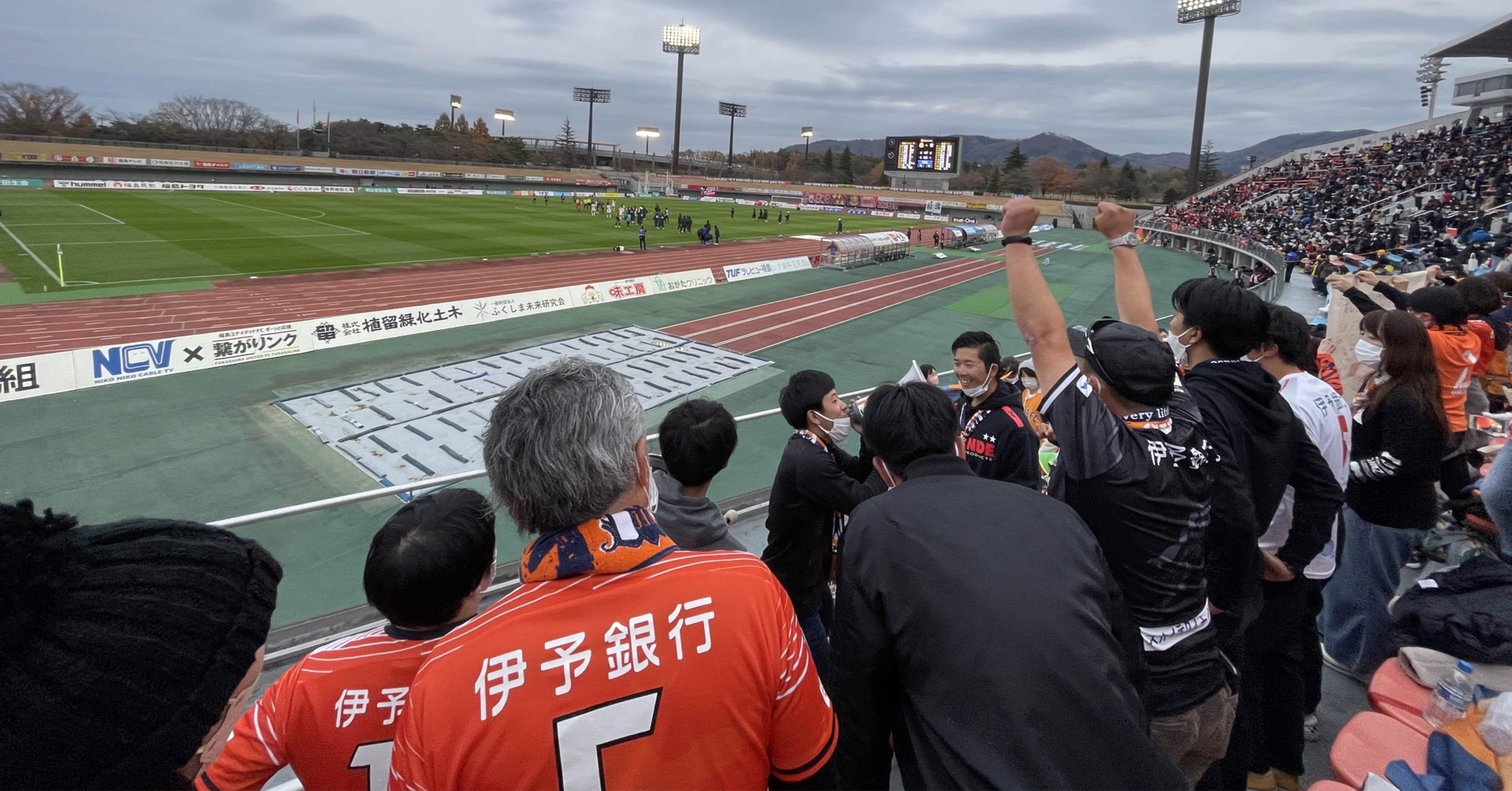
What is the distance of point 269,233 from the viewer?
32.4 metres

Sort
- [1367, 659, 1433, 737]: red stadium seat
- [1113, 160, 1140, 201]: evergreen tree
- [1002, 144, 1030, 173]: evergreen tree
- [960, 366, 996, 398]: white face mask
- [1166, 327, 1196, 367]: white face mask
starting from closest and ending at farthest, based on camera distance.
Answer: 1. [1367, 659, 1433, 737]: red stadium seat
2. [960, 366, 996, 398]: white face mask
3. [1166, 327, 1196, 367]: white face mask
4. [1113, 160, 1140, 201]: evergreen tree
5. [1002, 144, 1030, 173]: evergreen tree

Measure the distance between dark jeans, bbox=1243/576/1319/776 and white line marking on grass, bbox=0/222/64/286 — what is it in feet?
96.0

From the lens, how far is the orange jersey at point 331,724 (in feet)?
5.80

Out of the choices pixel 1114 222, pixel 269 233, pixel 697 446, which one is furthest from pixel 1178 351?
pixel 269 233

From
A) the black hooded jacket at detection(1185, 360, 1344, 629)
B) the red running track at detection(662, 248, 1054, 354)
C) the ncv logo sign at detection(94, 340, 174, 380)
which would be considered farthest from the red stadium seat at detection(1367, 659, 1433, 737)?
the ncv logo sign at detection(94, 340, 174, 380)

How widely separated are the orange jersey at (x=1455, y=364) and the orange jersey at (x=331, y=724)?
6.52m

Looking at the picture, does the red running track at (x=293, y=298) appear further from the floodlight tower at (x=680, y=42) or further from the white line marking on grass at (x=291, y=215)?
the floodlight tower at (x=680, y=42)

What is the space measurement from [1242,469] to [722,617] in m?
2.36

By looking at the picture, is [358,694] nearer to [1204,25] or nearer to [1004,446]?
[1004,446]

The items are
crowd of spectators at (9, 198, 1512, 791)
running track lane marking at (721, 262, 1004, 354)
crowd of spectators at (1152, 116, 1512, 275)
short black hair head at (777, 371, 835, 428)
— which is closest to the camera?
crowd of spectators at (9, 198, 1512, 791)

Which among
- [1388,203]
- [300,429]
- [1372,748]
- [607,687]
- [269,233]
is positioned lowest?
[300,429]

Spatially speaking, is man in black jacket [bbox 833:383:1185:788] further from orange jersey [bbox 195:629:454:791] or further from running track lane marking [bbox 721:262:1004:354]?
running track lane marking [bbox 721:262:1004:354]

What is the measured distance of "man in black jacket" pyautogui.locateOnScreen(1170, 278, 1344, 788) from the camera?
2.59 m

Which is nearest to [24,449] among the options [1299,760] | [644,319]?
[644,319]
